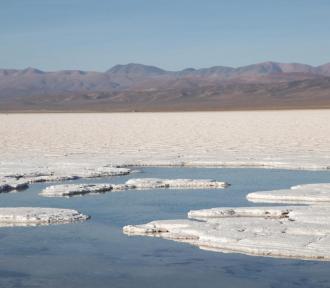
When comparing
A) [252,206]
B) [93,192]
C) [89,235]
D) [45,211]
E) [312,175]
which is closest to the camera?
[89,235]

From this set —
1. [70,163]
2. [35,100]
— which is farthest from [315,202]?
[35,100]

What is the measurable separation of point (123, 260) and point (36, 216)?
2284mm

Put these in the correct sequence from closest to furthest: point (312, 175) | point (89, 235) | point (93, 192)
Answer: point (89, 235) < point (93, 192) < point (312, 175)

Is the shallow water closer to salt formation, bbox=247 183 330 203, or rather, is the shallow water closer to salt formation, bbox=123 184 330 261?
salt formation, bbox=123 184 330 261

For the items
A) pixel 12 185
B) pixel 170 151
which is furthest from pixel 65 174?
pixel 170 151

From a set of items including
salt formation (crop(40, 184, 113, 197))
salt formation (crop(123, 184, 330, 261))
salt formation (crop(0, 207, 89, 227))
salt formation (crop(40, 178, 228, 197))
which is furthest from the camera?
salt formation (crop(40, 178, 228, 197))

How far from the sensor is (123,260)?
7.50 meters

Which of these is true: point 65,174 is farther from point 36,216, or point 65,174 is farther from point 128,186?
point 36,216

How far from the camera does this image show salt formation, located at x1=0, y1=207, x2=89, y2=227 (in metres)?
9.37

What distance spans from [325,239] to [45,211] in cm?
355

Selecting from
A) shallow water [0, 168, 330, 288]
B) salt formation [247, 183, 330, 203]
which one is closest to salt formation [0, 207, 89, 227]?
shallow water [0, 168, 330, 288]

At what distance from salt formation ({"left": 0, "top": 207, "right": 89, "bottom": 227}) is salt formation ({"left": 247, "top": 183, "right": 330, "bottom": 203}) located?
8.93 ft

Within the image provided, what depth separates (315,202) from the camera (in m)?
10.7

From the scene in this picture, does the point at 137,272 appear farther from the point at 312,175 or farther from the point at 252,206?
the point at 312,175
